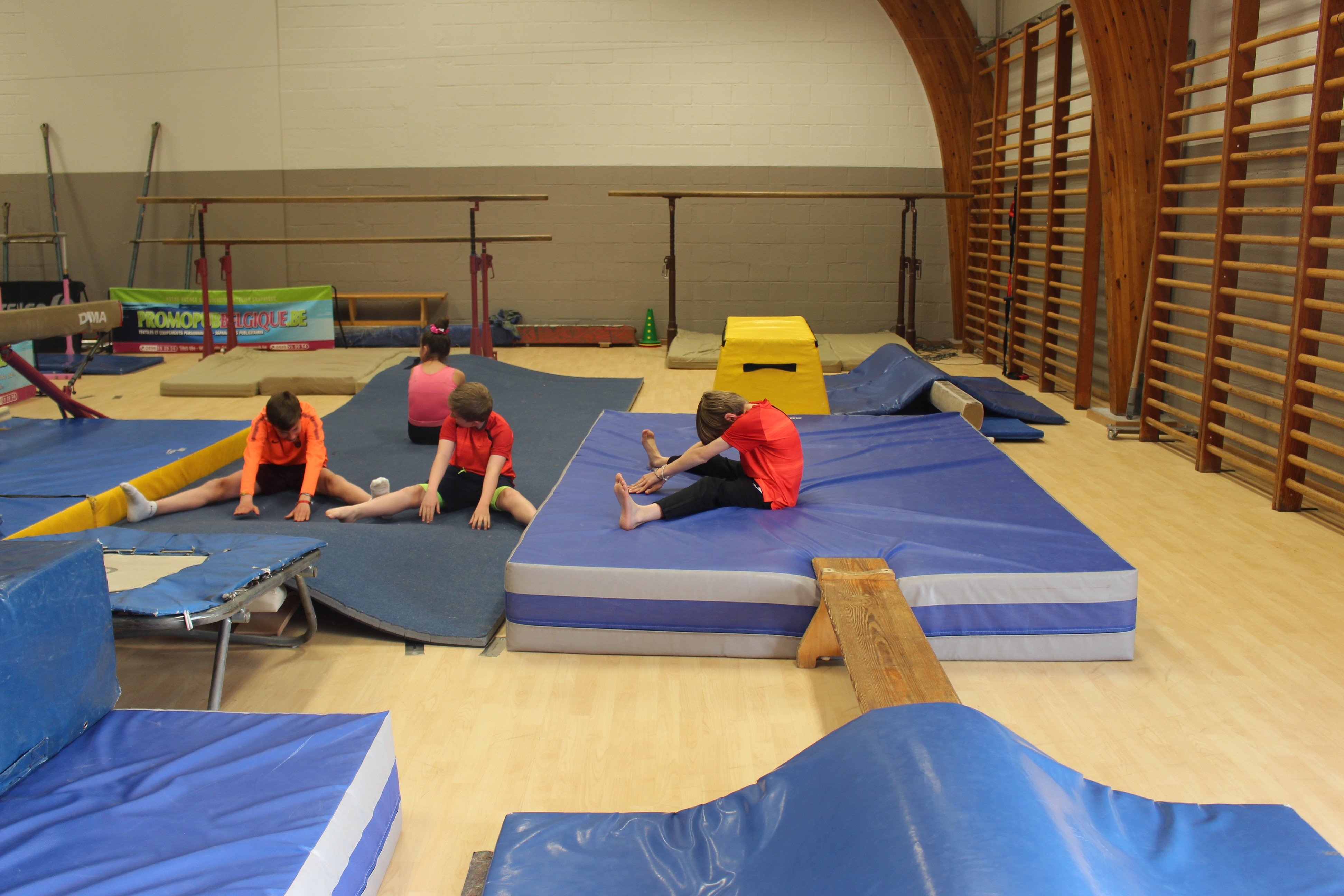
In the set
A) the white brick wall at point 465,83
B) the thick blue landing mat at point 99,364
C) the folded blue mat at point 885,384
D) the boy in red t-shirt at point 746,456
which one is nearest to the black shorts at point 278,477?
the boy in red t-shirt at point 746,456

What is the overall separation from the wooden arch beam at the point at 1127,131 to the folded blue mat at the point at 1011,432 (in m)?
0.85

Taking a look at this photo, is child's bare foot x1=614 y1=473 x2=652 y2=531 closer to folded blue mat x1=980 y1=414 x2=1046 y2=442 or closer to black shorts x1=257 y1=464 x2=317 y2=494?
black shorts x1=257 y1=464 x2=317 y2=494

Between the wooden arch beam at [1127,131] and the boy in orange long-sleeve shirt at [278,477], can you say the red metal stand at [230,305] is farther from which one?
the wooden arch beam at [1127,131]

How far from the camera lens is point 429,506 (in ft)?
13.5

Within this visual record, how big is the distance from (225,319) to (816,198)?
6.18m

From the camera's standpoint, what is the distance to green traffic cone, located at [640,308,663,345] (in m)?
10.3

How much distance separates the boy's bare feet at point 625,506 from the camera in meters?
→ 3.47

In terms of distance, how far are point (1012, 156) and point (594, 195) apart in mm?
4224

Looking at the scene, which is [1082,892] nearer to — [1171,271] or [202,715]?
[202,715]

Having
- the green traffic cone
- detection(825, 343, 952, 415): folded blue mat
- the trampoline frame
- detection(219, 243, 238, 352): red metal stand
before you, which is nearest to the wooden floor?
the trampoline frame

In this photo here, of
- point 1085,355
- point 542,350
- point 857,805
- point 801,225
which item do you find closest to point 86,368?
point 542,350

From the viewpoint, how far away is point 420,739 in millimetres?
2684

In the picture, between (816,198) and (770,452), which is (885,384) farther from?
(816,198)

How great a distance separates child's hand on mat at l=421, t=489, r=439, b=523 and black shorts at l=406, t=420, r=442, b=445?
1.43 m
